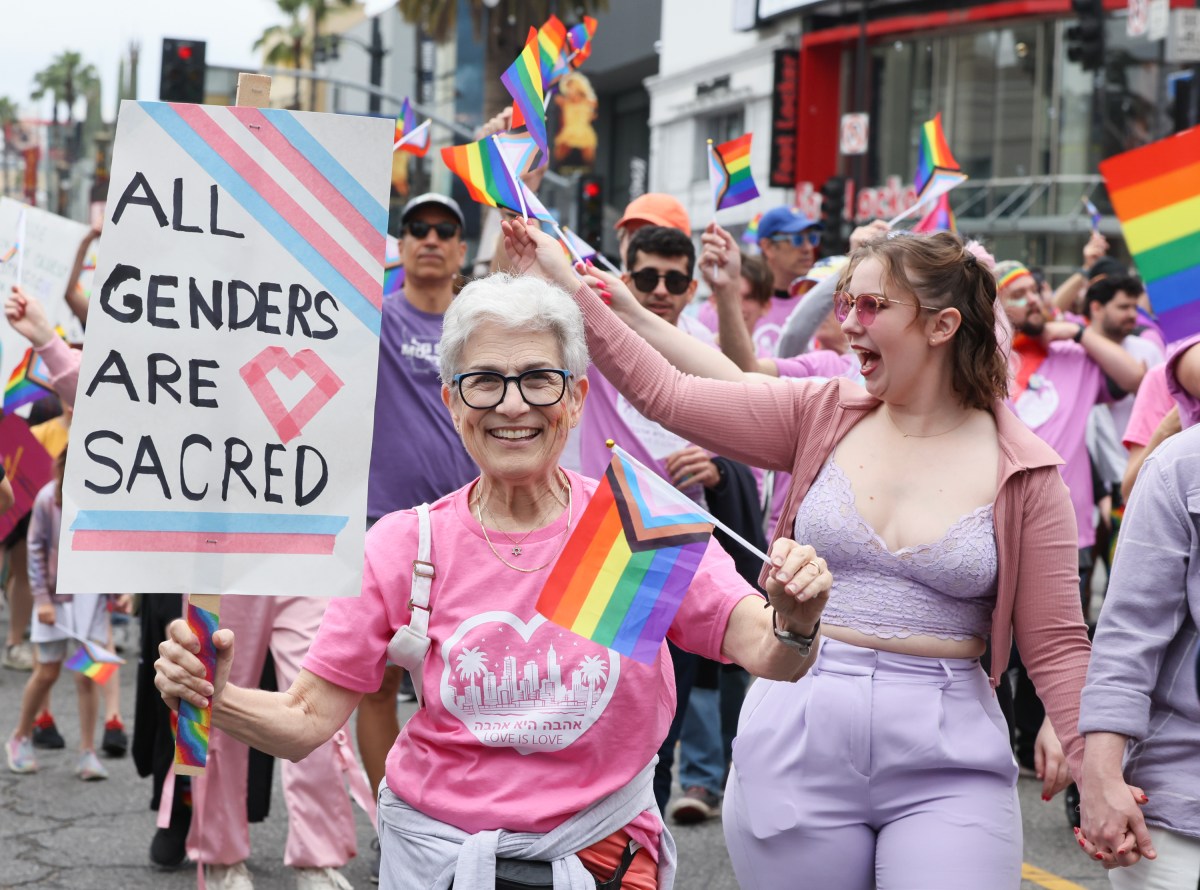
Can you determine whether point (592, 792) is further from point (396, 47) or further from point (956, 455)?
point (396, 47)

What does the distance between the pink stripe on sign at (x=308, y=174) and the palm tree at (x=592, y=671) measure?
837 mm

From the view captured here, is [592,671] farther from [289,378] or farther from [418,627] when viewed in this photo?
[289,378]

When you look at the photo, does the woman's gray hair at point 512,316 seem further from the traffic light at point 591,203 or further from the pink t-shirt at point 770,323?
the traffic light at point 591,203

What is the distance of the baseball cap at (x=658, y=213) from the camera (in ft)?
19.9

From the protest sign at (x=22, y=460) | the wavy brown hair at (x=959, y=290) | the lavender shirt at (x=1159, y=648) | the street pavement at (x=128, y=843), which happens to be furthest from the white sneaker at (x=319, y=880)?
the lavender shirt at (x=1159, y=648)

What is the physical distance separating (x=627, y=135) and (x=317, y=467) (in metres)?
50.3

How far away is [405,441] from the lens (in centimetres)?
584

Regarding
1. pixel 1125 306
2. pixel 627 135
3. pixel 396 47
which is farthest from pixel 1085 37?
pixel 396 47

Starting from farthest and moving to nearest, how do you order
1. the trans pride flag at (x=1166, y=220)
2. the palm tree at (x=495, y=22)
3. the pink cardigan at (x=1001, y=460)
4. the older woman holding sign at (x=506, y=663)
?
the palm tree at (x=495, y=22)
the trans pride flag at (x=1166, y=220)
the pink cardigan at (x=1001, y=460)
the older woman holding sign at (x=506, y=663)

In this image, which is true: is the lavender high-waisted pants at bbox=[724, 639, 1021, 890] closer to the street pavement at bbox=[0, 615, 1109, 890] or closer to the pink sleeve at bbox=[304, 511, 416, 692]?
the pink sleeve at bbox=[304, 511, 416, 692]

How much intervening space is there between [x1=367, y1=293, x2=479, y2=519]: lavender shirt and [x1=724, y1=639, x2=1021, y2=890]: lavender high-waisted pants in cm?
268

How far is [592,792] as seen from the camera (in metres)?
2.91

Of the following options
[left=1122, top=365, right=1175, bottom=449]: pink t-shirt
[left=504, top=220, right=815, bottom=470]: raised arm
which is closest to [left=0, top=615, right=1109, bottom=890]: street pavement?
[left=1122, top=365, right=1175, bottom=449]: pink t-shirt

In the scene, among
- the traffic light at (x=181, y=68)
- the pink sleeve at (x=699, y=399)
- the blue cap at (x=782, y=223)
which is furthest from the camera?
the traffic light at (x=181, y=68)
